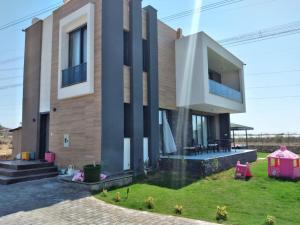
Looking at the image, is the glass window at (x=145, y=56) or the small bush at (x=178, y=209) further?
the glass window at (x=145, y=56)

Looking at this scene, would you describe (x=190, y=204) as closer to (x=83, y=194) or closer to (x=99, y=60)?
(x=83, y=194)

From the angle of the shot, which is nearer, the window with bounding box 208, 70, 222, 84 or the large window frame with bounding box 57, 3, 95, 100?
the large window frame with bounding box 57, 3, 95, 100

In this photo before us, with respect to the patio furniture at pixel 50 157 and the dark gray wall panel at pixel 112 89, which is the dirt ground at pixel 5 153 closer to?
the patio furniture at pixel 50 157

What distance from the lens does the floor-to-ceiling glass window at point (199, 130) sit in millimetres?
17844

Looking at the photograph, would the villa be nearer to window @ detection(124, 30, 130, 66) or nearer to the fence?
window @ detection(124, 30, 130, 66)

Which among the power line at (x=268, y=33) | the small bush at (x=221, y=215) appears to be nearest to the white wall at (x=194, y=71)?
the power line at (x=268, y=33)

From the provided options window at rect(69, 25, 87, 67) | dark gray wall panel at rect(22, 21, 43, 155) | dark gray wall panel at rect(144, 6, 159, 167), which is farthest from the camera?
dark gray wall panel at rect(22, 21, 43, 155)

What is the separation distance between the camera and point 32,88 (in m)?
15.1

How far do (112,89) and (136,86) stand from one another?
1504mm

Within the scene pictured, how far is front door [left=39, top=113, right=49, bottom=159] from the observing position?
1420 cm

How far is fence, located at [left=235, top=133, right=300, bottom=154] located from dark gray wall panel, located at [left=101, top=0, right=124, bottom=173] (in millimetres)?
21242

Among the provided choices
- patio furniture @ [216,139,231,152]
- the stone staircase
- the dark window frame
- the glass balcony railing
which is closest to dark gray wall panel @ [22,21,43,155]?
the stone staircase

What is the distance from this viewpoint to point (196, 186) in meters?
9.41

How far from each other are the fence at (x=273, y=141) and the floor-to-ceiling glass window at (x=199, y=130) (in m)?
11.6
